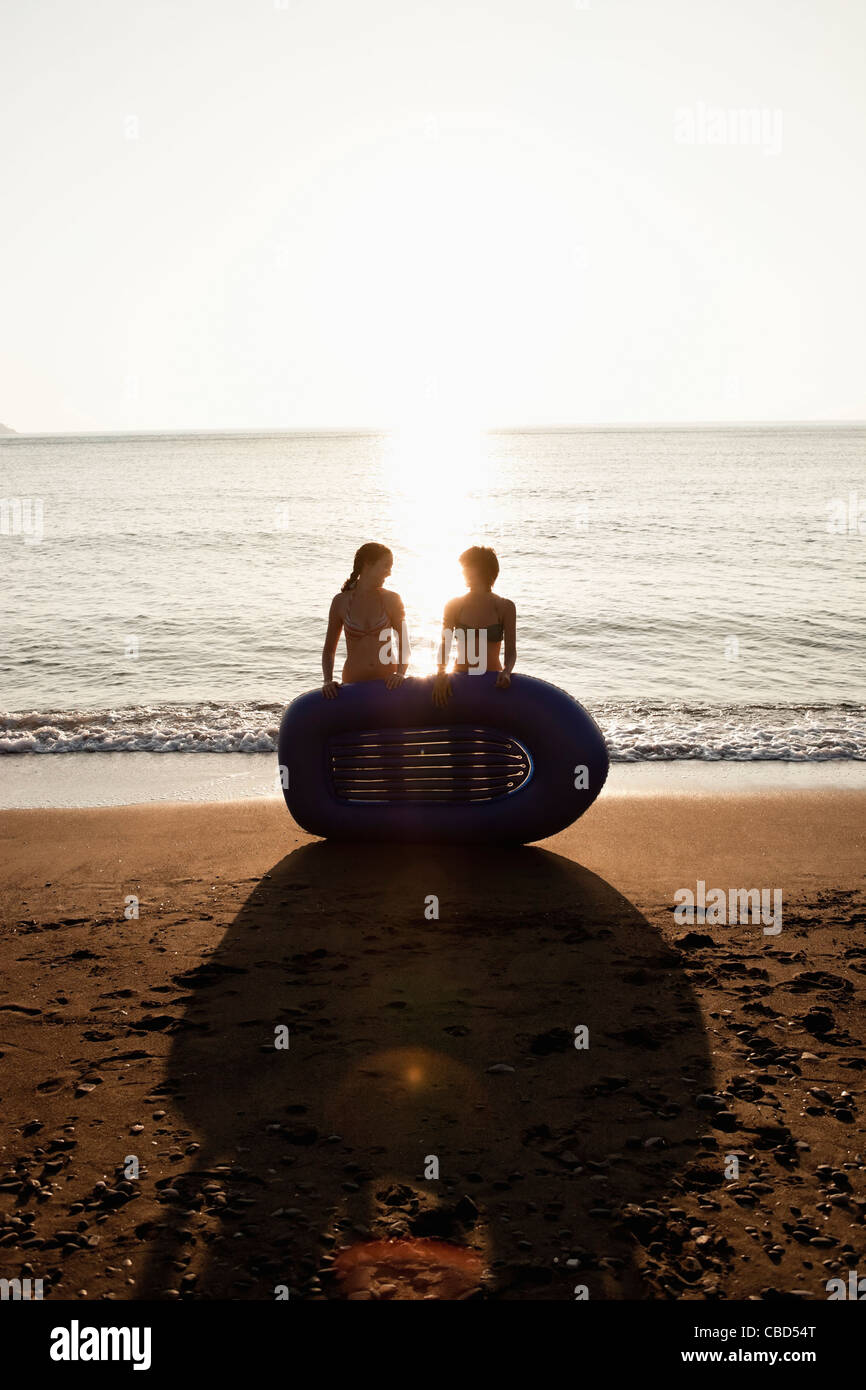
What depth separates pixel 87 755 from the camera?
11.2m

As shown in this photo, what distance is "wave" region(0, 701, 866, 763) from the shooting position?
35.5 feet

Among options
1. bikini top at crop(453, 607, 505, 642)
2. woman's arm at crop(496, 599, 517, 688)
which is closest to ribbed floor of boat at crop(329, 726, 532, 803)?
woman's arm at crop(496, 599, 517, 688)

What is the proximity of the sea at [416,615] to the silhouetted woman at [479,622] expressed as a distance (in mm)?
3501

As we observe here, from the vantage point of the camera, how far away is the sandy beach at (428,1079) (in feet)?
10.8

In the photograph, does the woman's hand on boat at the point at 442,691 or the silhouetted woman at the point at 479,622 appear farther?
the silhouetted woman at the point at 479,622

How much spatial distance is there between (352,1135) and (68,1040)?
152 centimetres

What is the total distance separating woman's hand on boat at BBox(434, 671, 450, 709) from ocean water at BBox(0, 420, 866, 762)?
451 cm

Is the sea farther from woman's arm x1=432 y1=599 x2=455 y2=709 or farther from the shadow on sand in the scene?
the shadow on sand

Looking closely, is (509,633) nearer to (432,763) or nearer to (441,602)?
(432,763)

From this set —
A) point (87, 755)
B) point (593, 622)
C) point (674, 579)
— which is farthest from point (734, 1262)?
point (674, 579)

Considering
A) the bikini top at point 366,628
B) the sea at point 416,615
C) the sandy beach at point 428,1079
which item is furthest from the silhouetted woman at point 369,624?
the sea at point 416,615

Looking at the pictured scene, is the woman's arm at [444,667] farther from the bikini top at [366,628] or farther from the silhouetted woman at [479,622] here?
the bikini top at [366,628]
